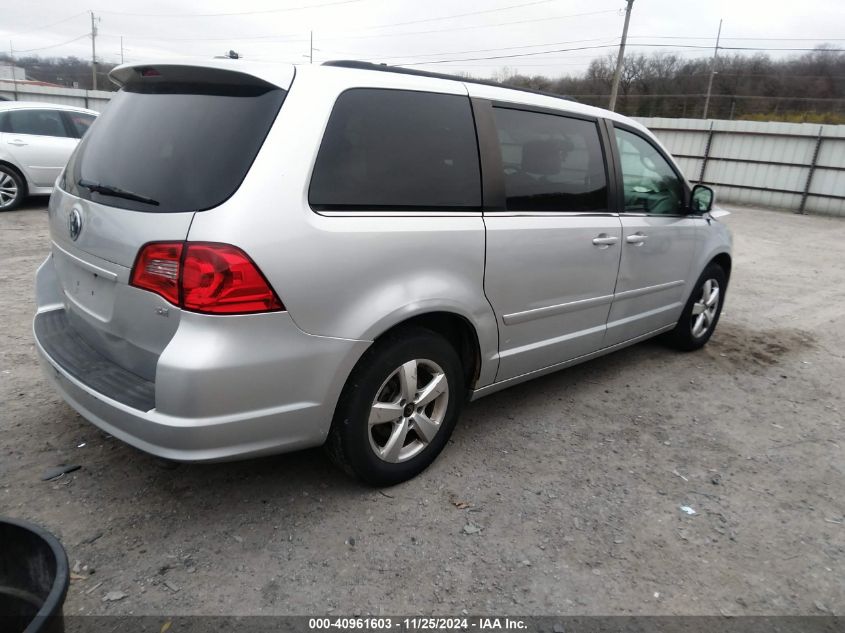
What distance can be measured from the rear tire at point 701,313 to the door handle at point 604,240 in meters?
1.44

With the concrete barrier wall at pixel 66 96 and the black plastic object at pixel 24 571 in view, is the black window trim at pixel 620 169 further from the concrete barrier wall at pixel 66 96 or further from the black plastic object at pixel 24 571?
the concrete barrier wall at pixel 66 96

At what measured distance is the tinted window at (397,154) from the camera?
7.85 feet

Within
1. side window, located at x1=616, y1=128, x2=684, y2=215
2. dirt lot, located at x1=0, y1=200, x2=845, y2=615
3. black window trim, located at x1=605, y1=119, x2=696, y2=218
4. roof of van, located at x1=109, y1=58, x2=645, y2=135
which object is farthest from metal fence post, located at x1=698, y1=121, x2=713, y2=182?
roof of van, located at x1=109, y1=58, x2=645, y2=135

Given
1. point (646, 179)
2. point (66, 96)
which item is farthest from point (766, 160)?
point (66, 96)

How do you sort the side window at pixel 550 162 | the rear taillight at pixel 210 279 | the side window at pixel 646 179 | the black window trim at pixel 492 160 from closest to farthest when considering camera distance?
the rear taillight at pixel 210 279
the black window trim at pixel 492 160
the side window at pixel 550 162
the side window at pixel 646 179

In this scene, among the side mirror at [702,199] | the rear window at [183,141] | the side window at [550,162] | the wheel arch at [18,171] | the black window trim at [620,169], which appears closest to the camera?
the rear window at [183,141]

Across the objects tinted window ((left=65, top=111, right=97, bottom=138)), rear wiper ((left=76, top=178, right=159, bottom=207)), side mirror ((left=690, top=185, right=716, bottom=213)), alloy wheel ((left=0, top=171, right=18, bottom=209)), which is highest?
rear wiper ((left=76, top=178, right=159, bottom=207))

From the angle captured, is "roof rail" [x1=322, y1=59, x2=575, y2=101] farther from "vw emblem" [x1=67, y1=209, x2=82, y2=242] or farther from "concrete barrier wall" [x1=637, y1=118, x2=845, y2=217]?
"concrete barrier wall" [x1=637, y1=118, x2=845, y2=217]

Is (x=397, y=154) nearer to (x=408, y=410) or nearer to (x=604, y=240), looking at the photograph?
(x=408, y=410)

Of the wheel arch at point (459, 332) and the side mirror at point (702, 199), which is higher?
the side mirror at point (702, 199)

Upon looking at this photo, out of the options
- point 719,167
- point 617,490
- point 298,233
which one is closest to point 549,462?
point 617,490

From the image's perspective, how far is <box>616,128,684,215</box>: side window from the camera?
3889mm

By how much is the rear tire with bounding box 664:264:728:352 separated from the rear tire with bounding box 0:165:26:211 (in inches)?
361

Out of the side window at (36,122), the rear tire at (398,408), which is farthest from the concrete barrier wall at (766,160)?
the rear tire at (398,408)
